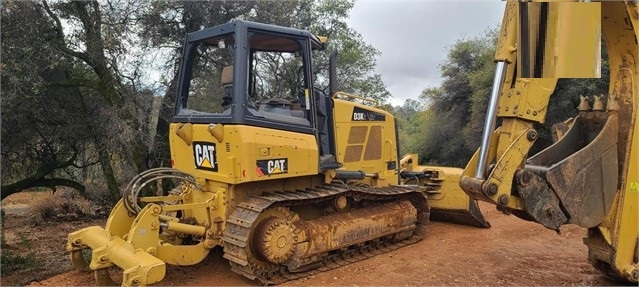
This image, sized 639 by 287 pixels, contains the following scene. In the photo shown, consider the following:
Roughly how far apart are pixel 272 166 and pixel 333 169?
1.22m

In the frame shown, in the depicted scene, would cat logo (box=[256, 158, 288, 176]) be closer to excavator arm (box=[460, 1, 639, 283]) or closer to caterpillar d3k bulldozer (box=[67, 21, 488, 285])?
caterpillar d3k bulldozer (box=[67, 21, 488, 285])

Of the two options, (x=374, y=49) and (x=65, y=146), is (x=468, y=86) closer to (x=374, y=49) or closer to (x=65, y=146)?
(x=374, y=49)

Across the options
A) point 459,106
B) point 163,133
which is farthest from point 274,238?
point 459,106

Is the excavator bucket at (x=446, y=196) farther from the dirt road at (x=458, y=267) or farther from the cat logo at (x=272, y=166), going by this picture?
the cat logo at (x=272, y=166)

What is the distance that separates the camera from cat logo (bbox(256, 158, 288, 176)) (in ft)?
17.6

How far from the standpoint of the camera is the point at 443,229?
8.02 meters

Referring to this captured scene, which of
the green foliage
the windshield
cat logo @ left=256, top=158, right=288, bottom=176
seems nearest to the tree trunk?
the windshield

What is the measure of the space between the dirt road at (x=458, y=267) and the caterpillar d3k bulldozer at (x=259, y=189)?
277 millimetres

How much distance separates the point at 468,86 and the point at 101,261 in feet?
52.7

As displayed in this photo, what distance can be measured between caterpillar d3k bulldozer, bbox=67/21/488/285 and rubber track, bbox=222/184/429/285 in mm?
15

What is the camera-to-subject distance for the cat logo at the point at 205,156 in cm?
555

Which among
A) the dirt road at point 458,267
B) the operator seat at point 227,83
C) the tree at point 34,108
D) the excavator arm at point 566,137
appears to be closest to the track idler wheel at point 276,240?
the dirt road at point 458,267

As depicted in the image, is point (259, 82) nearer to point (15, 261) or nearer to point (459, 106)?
point (15, 261)

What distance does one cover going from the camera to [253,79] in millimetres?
6406
